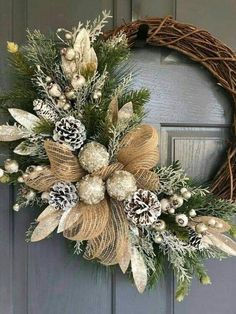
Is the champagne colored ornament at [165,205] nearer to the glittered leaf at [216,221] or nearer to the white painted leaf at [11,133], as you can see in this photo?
the glittered leaf at [216,221]

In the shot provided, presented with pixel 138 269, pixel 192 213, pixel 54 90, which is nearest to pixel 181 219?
pixel 192 213

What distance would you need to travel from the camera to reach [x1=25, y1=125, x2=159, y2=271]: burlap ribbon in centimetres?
72

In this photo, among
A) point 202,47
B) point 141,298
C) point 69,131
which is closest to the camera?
point 69,131

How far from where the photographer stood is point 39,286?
3.04 feet

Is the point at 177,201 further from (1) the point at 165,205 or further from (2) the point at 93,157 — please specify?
(2) the point at 93,157

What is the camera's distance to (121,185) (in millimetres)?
716

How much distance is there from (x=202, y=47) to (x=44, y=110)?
1.23 feet

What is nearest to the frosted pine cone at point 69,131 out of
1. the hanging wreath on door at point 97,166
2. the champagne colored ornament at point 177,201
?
the hanging wreath on door at point 97,166

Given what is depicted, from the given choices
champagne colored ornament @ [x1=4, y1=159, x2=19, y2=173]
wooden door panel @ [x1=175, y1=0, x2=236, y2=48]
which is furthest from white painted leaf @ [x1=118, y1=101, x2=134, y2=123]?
wooden door panel @ [x1=175, y1=0, x2=236, y2=48]

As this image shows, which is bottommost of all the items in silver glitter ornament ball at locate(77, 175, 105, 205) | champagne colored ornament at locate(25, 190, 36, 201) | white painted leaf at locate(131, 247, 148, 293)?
white painted leaf at locate(131, 247, 148, 293)

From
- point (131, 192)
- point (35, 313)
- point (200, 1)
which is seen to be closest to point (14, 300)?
point (35, 313)

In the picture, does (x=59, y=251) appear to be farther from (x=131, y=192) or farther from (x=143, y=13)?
(x=143, y=13)

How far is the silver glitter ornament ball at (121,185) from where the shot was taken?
72 cm

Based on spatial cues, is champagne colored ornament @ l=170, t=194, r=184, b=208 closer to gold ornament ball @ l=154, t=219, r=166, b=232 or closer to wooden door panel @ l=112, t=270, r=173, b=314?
gold ornament ball @ l=154, t=219, r=166, b=232
